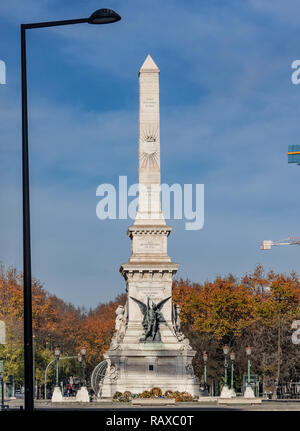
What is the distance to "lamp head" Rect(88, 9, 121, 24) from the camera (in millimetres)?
18578

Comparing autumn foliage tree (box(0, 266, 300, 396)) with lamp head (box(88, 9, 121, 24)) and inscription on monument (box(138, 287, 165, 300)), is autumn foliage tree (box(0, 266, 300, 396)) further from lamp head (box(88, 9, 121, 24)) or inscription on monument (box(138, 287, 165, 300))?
lamp head (box(88, 9, 121, 24))

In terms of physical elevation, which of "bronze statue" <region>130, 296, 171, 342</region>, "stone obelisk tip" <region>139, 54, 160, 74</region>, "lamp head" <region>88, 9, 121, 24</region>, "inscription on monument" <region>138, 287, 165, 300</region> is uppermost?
"stone obelisk tip" <region>139, 54, 160, 74</region>

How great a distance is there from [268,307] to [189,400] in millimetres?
35096

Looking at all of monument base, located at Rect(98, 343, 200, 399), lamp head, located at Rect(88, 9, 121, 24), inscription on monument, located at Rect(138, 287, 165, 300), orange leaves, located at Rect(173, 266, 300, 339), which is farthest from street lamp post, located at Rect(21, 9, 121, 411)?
orange leaves, located at Rect(173, 266, 300, 339)

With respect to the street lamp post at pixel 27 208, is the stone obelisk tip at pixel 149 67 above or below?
above

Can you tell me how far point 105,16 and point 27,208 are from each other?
418 cm

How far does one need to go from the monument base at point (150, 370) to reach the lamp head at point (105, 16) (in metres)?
47.9

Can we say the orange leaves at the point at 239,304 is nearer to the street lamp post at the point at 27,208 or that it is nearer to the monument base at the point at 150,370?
the monument base at the point at 150,370

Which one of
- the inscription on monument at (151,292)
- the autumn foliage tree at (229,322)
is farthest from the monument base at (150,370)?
the autumn foliage tree at (229,322)

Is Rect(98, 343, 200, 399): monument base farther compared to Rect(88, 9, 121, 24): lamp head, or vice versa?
Rect(98, 343, 200, 399): monument base

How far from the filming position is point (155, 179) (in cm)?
6850

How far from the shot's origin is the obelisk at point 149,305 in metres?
64.6

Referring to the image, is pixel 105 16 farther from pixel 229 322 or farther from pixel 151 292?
pixel 229 322
